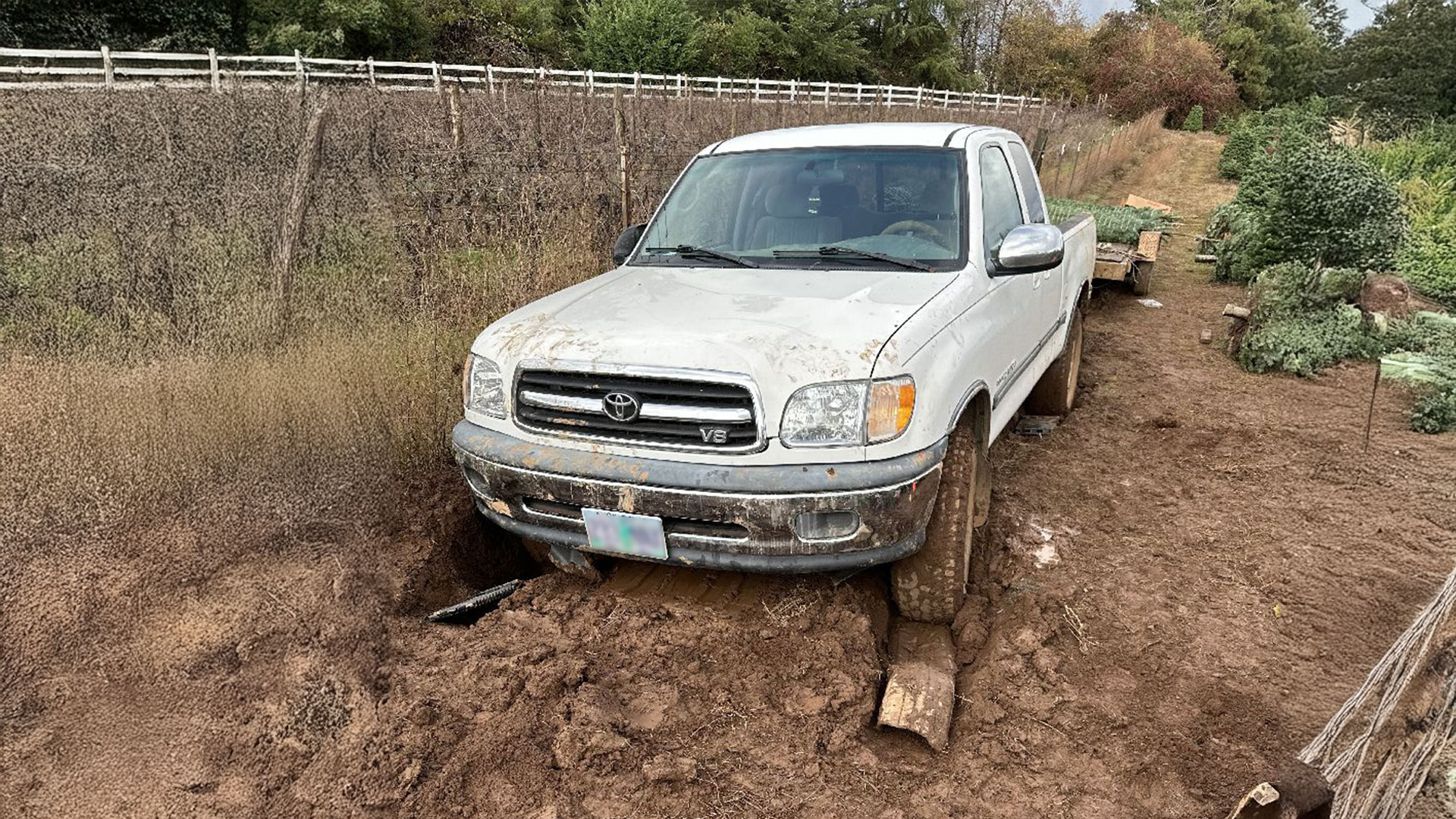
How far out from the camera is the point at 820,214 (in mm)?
3822

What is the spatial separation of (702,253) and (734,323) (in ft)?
3.40

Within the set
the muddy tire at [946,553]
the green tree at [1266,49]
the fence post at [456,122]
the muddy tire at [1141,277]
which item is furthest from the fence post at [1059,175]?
the green tree at [1266,49]

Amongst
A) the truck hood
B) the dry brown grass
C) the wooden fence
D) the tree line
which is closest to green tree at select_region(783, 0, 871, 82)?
the tree line

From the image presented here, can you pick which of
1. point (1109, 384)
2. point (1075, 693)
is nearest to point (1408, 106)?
point (1109, 384)

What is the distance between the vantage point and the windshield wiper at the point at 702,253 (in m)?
3.68

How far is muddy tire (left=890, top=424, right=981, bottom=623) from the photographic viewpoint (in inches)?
119

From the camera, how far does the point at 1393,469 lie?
454cm

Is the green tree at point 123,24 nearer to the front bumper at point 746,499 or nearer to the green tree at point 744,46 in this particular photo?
the green tree at point 744,46

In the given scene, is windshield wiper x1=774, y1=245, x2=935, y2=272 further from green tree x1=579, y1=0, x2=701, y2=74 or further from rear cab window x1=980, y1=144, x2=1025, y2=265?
green tree x1=579, y1=0, x2=701, y2=74

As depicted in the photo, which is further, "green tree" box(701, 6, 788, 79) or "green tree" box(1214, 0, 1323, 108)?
"green tree" box(1214, 0, 1323, 108)

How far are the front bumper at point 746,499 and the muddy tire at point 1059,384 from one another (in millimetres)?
2918

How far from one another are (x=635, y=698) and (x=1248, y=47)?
58161 mm

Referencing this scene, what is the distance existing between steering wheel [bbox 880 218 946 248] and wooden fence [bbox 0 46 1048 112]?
451cm

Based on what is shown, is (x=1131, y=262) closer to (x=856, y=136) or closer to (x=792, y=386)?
(x=856, y=136)
